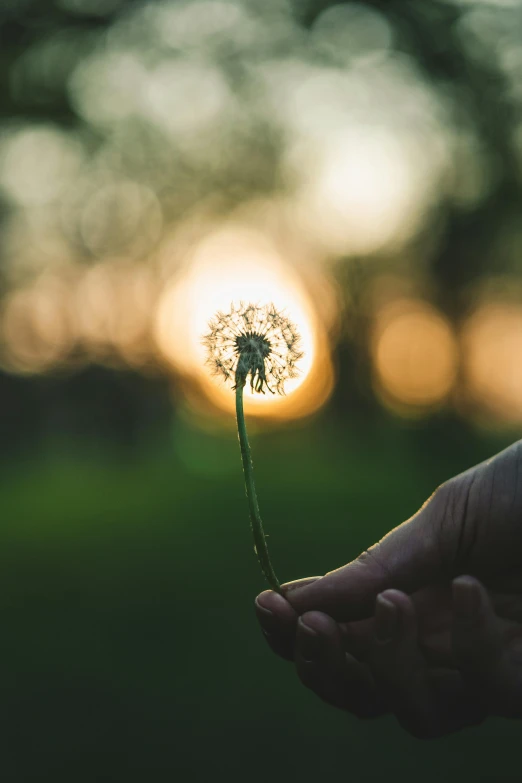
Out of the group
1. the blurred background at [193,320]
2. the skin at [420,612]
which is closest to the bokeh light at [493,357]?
the blurred background at [193,320]

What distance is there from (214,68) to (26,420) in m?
18.2

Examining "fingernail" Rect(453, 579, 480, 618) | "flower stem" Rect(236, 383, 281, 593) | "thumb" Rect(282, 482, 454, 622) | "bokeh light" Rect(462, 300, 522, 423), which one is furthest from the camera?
"bokeh light" Rect(462, 300, 522, 423)

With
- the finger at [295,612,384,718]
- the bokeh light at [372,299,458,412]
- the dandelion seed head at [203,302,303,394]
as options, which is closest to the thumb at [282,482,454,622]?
the finger at [295,612,384,718]

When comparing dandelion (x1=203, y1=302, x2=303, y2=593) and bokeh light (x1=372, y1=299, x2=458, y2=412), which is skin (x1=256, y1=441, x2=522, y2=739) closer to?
dandelion (x1=203, y1=302, x2=303, y2=593)

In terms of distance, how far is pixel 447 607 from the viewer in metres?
4.22

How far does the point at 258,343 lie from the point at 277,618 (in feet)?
5.31

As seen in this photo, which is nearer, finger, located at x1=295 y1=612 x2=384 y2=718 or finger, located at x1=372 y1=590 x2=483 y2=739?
finger, located at x1=372 y1=590 x2=483 y2=739

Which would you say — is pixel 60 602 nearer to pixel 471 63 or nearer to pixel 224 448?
pixel 224 448

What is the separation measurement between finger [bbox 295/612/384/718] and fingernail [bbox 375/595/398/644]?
0.24m

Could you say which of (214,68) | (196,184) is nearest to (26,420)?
(196,184)

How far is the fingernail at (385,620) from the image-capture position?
12.0 ft

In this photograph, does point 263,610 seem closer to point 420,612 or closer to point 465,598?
point 420,612

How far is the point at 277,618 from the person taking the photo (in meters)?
3.99

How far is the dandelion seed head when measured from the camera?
354 cm
